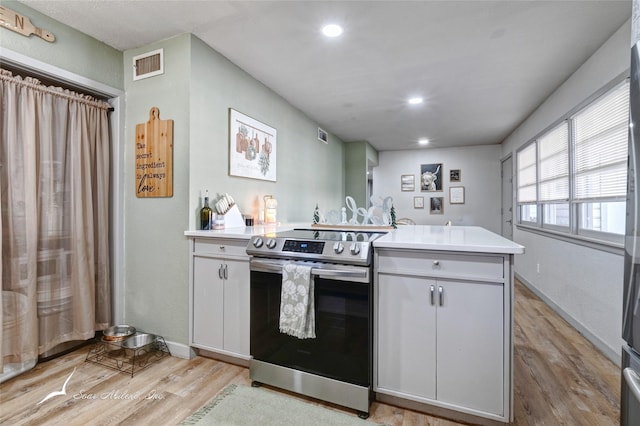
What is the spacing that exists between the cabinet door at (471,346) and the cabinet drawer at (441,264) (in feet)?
0.17

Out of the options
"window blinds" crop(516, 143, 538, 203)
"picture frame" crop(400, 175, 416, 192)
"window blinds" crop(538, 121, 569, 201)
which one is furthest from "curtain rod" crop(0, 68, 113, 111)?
"picture frame" crop(400, 175, 416, 192)

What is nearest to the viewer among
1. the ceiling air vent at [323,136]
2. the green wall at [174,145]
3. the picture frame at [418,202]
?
the green wall at [174,145]

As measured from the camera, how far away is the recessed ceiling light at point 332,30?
2.23 meters

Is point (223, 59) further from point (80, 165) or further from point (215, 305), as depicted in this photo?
point (215, 305)

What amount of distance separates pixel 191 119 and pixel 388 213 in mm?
1678

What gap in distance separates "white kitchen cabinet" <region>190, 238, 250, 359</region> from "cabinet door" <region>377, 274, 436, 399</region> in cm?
93

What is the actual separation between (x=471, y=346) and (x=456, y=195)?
585cm

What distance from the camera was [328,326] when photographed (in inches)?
68.4

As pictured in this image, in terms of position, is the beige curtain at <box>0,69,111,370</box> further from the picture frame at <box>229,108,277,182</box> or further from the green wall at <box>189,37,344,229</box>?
the picture frame at <box>229,108,277,182</box>

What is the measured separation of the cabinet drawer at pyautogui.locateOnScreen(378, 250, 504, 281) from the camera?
151cm

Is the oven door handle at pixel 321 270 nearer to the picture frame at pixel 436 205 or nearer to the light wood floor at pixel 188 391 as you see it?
the light wood floor at pixel 188 391

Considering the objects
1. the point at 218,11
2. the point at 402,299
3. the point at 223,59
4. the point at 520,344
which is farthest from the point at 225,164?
the point at 520,344

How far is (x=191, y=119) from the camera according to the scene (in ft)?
7.54

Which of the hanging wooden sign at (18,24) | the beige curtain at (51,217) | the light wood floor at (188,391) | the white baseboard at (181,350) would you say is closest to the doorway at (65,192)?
the beige curtain at (51,217)
